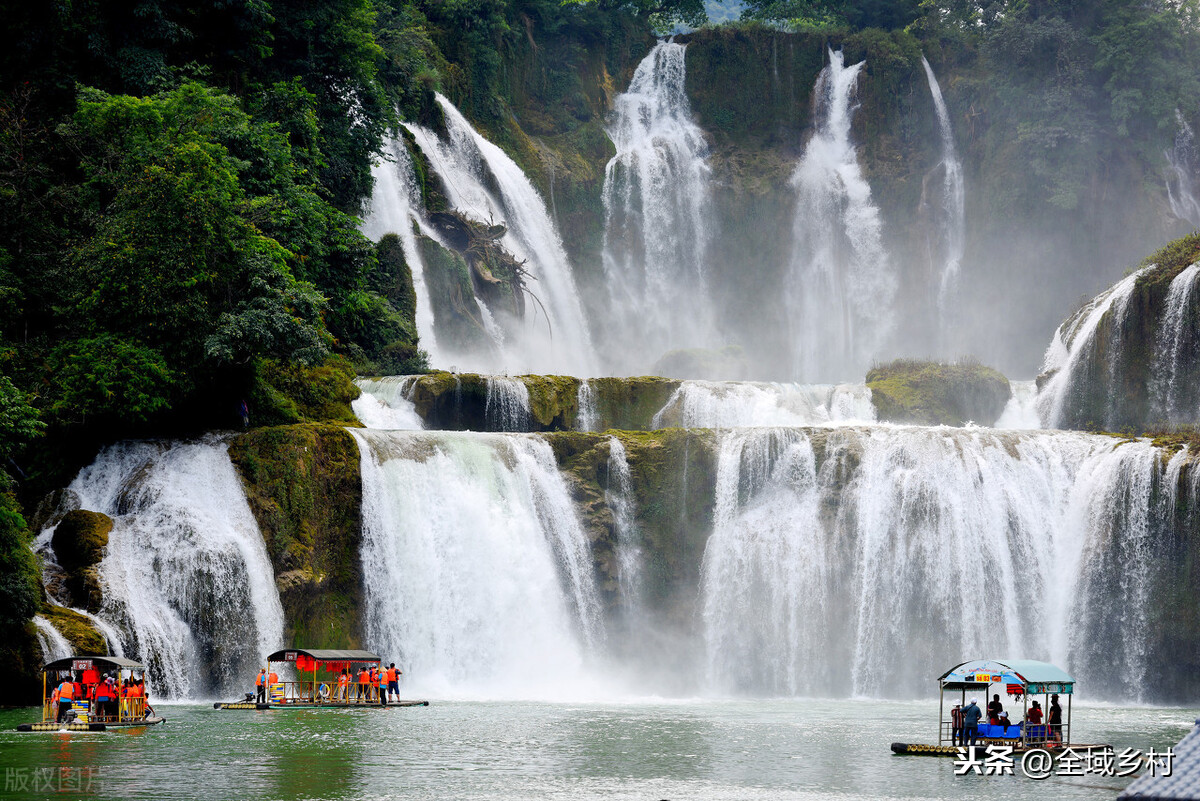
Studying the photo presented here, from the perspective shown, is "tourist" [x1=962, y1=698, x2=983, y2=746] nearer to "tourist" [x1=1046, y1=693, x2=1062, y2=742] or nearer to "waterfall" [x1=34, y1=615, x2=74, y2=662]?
"tourist" [x1=1046, y1=693, x2=1062, y2=742]

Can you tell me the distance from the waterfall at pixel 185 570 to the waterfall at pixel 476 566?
296 centimetres

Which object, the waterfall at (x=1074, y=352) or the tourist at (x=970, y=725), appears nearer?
the tourist at (x=970, y=725)

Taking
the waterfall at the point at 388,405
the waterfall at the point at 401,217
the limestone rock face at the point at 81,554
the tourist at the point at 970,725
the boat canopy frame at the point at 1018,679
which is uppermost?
the waterfall at the point at 401,217

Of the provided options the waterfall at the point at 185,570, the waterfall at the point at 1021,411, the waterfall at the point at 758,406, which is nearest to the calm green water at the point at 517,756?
the waterfall at the point at 185,570

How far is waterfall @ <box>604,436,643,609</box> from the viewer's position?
104ft

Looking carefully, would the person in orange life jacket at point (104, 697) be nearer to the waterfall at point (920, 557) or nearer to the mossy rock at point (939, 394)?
the waterfall at point (920, 557)

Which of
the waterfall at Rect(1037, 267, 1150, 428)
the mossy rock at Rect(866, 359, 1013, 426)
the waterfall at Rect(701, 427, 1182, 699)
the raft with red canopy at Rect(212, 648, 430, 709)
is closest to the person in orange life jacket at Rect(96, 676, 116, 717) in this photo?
the raft with red canopy at Rect(212, 648, 430, 709)

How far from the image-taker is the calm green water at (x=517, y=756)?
47.4ft

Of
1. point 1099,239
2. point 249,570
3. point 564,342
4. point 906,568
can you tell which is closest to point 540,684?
point 249,570

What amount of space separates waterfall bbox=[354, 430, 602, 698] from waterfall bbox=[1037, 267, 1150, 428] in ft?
54.3

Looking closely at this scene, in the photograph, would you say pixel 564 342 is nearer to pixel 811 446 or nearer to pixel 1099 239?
pixel 811 446

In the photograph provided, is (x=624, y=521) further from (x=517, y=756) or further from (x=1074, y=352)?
(x=1074, y=352)

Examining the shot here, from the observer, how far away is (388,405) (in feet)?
113

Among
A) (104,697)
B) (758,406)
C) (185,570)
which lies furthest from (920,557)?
(104,697)
